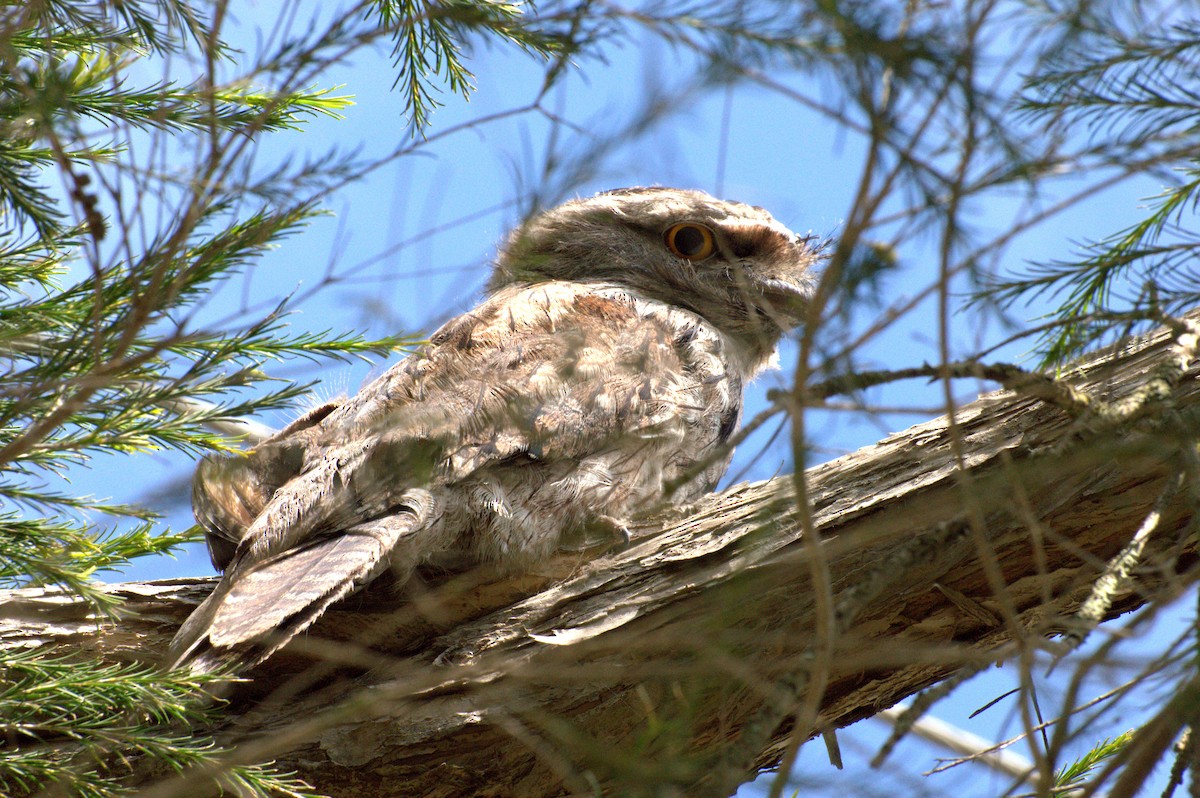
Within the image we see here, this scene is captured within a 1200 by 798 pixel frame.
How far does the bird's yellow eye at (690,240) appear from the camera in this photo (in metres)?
3.98

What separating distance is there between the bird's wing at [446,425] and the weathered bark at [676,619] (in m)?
0.19

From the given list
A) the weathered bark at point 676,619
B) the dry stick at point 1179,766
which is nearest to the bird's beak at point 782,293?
the weathered bark at point 676,619

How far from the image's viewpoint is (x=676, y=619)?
2.57m

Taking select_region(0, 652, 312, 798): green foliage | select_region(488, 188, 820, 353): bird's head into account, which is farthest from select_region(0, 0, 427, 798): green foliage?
select_region(488, 188, 820, 353): bird's head

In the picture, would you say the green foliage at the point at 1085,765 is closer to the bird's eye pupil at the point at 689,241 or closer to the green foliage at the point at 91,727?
the green foliage at the point at 91,727

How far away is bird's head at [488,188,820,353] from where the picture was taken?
3.88 meters

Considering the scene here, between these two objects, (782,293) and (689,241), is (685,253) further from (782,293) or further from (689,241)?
(782,293)

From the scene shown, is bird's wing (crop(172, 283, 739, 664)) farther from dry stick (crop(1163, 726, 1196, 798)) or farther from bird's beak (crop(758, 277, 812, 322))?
dry stick (crop(1163, 726, 1196, 798))

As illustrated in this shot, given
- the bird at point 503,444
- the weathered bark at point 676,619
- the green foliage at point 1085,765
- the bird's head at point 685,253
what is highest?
the bird's head at point 685,253

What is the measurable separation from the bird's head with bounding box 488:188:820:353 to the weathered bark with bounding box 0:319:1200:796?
120 centimetres

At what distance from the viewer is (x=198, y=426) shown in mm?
2471

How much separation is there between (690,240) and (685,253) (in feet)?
0.20

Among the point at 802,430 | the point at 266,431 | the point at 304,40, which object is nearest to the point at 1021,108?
the point at 802,430

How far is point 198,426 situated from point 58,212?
0.65 m
